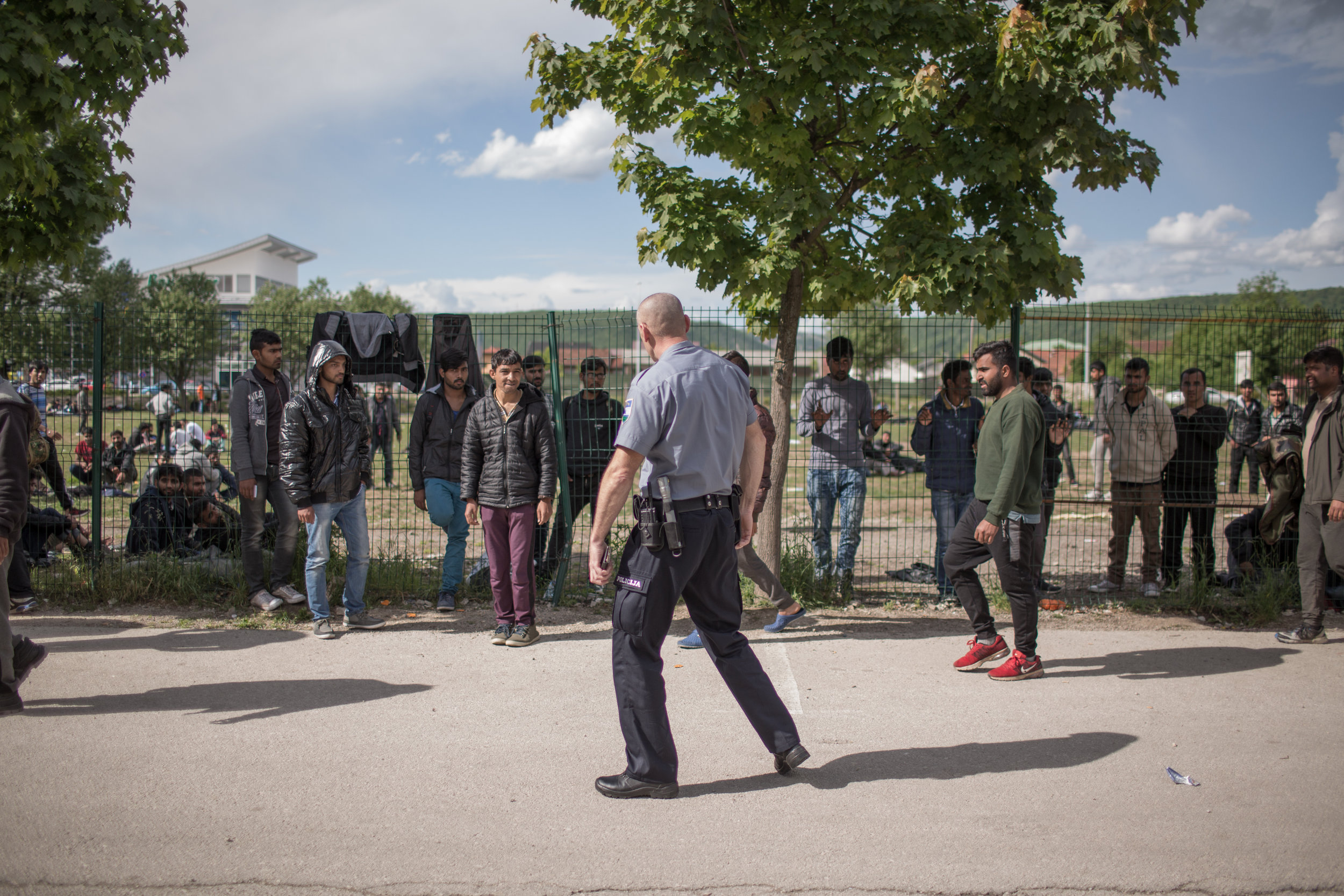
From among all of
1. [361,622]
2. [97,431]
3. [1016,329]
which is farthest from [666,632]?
[97,431]

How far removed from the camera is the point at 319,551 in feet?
20.4

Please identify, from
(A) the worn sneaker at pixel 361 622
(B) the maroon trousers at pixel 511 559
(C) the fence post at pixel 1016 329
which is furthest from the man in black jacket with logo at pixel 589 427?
(C) the fence post at pixel 1016 329

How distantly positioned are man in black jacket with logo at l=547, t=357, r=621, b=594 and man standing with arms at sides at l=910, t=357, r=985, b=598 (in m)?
2.75

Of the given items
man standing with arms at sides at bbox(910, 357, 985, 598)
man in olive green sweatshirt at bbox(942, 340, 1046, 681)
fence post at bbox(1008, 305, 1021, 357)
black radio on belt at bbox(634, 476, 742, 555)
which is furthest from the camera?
man standing with arms at sides at bbox(910, 357, 985, 598)

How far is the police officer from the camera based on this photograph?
366cm

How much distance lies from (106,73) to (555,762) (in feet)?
18.3

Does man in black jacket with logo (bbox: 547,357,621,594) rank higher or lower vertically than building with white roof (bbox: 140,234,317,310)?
lower

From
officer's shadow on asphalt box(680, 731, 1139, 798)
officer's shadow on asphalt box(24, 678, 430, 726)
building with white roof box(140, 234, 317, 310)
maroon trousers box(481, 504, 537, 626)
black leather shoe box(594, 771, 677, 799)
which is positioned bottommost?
officer's shadow on asphalt box(680, 731, 1139, 798)

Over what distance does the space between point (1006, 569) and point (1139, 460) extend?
324cm

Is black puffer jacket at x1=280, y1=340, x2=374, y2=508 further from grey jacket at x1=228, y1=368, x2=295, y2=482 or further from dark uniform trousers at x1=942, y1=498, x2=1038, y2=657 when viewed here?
dark uniform trousers at x1=942, y1=498, x2=1038, y2=657

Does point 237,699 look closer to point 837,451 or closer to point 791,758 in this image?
point 791,758

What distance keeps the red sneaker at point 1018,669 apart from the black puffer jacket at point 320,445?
4533 millimetres

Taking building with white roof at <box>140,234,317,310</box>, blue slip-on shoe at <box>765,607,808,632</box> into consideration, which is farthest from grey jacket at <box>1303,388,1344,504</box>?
building with white roof at <box>140,234,317,310</box>

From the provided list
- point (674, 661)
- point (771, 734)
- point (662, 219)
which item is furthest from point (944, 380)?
point (771, 734)
